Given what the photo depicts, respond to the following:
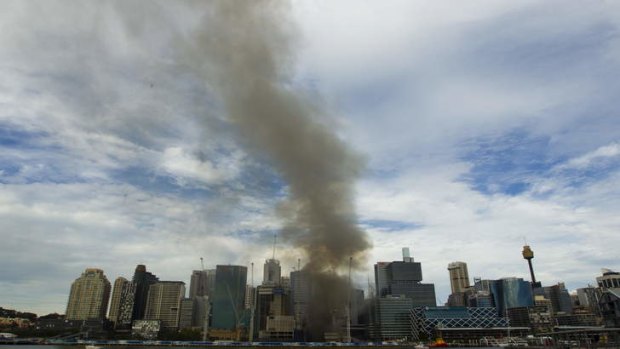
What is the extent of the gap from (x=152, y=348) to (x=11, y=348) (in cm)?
5977

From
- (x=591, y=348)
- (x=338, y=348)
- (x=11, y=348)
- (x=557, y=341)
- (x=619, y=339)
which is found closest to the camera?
(x=619, y=339)

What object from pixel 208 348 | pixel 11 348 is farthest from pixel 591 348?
pixel 11 348

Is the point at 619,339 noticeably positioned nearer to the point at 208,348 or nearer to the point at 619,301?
the point at 619,301

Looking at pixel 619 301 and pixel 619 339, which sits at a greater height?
pixel 619 301

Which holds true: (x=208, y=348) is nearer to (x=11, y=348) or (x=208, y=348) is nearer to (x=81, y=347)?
(x=81, y=347)

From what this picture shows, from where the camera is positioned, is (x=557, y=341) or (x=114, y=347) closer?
(x=557, y=341)

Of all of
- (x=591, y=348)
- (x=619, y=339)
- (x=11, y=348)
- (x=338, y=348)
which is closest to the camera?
(x=619, y=339)

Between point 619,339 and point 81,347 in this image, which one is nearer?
point 619,339

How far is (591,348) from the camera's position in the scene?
59.6m

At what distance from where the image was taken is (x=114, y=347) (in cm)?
19675

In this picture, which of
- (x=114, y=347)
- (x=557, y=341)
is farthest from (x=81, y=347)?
(x=557, y=341)

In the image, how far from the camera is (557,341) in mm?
74938

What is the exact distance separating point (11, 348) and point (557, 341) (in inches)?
8305

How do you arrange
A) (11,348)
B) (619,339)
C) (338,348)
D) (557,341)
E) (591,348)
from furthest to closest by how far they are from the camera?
(338,348) → (11,348) → (557,341) → (591,348) → (619,339)
